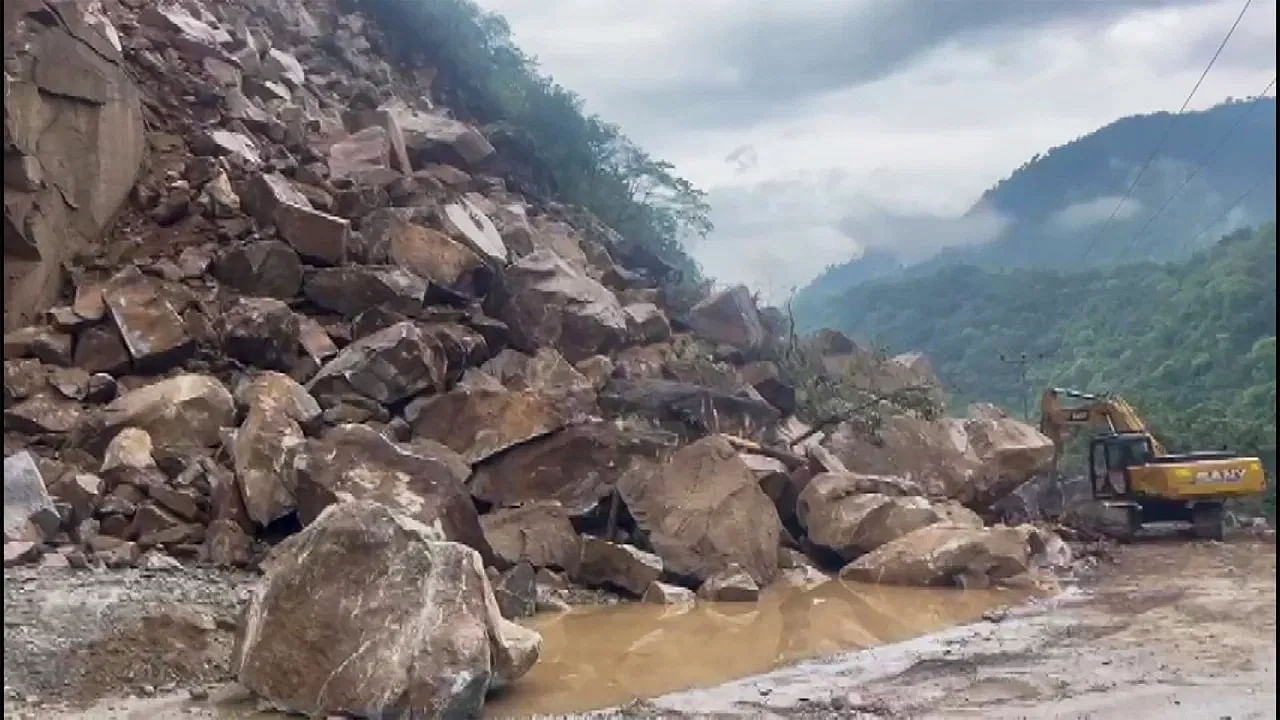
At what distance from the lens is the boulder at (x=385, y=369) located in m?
11.5

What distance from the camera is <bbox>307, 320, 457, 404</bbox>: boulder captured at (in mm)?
11516

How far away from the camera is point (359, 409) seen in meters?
11.3

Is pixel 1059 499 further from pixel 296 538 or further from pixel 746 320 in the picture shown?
pixel 296 538

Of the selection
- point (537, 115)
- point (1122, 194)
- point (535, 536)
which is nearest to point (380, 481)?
point (535, 536)

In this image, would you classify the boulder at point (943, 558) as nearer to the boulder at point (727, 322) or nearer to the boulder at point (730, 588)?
the boulder at point (730, 588)

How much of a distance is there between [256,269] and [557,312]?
3.72 m

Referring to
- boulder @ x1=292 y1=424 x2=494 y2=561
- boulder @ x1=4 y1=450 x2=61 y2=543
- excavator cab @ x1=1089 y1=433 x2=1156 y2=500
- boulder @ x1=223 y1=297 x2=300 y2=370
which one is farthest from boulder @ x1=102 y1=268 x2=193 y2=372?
excavator cab @ x1=1089 y1=433 x2=1156 y2=500

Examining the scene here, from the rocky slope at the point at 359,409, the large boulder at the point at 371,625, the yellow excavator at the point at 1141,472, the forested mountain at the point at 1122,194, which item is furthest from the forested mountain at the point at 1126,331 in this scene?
the forested mountain at the point at 1122,194

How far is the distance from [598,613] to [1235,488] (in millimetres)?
8890

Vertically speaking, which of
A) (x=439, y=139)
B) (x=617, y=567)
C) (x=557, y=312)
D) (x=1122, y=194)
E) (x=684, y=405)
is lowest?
(x=617, y=567)

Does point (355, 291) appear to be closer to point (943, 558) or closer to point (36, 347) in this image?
point (36, 347)

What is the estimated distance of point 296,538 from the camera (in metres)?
6.51

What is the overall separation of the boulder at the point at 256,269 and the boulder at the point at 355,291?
1.16 feet

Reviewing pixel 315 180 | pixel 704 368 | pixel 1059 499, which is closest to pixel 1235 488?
pixel 1059 499
